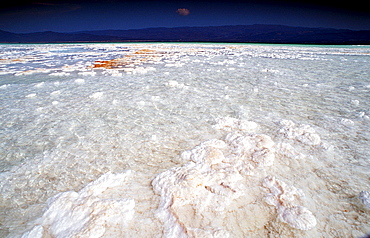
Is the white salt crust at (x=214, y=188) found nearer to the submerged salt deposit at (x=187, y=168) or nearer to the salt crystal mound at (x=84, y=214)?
the submerged salt deposit at (x=187, y=168)

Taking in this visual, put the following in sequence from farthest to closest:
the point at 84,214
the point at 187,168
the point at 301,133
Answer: the point at 301,133 → the point at 187,168 → the point at 84,214

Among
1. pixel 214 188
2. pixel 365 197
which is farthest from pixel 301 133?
pixel 214 188

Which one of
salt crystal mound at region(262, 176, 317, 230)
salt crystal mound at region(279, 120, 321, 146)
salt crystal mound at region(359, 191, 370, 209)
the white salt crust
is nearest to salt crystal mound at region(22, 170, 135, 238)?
the white salt crust

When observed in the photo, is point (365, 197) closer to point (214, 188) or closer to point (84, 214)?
point (214, 188)

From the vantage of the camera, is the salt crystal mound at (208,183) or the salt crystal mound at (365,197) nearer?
the salt crystal mound at (208,183)

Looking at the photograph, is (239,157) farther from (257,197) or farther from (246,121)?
(246,121)

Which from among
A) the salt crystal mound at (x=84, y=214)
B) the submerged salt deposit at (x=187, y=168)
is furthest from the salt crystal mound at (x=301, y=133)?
the salt crystal mound at (x=84, y=214)
